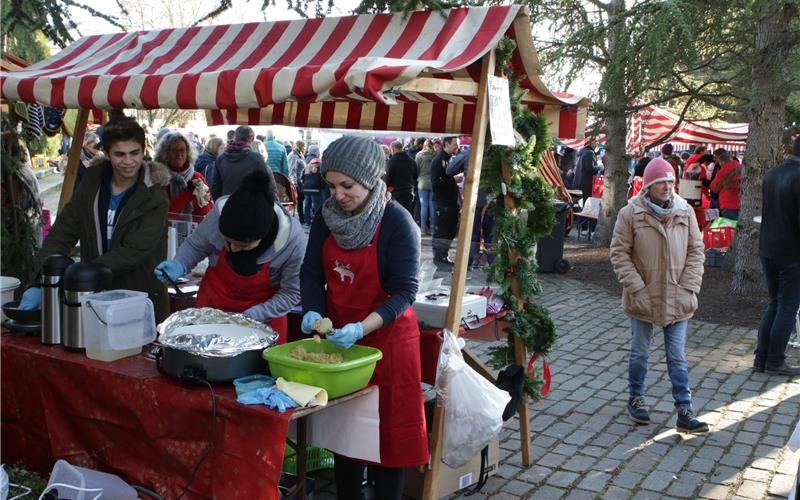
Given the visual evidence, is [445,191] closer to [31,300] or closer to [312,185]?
[312,185]

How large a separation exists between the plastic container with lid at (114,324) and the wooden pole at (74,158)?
2.14m

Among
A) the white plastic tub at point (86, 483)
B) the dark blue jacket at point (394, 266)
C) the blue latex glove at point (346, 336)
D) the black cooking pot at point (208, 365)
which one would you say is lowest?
the white plastic tub at point (86, 483)

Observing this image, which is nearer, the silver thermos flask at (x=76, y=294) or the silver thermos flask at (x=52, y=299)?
the silver thermos flask at (x=76, y=294)

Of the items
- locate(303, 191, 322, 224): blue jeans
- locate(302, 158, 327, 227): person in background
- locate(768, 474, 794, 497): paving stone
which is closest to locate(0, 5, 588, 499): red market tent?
locate(768, 474, 794, 497): paving stone

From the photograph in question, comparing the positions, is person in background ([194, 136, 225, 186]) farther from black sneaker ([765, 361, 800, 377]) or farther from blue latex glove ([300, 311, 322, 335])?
blue latex glove ([300, 311, 322, 335])

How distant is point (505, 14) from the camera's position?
3.88 metres

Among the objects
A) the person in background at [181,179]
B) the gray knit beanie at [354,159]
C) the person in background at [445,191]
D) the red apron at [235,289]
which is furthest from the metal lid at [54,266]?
the person in background at [445,191]

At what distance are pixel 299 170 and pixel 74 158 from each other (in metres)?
13.0

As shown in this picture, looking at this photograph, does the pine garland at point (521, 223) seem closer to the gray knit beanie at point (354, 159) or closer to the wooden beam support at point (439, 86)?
the wooden beam support at point (439, 86)

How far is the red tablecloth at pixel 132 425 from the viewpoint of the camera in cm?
296

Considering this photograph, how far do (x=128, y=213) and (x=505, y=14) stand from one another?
221cm

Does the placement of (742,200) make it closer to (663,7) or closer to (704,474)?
(663,7)

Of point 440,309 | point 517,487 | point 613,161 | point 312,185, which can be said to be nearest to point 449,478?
point 517,487

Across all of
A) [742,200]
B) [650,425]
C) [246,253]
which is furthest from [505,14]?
[742,200]
